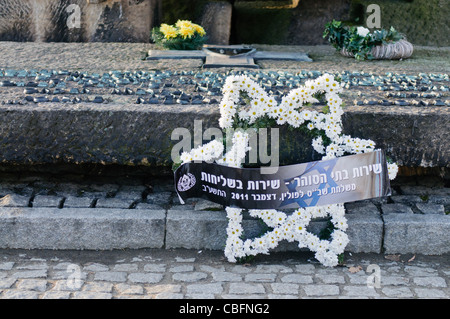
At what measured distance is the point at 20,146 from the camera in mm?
3957

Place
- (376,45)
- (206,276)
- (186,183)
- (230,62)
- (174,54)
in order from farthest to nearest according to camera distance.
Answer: (376,45), (174,54), (230,62), (186,183), (206,276)

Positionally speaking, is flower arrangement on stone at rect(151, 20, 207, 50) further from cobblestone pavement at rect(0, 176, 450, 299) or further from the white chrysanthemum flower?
cobblestone pavement at rect(0, 176, 450, 299)

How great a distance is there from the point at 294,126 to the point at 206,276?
0.99 meters

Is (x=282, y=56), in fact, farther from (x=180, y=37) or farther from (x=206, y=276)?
(x=206, y=276)

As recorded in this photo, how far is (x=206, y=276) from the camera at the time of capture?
355 cm

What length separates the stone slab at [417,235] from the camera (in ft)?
12.6

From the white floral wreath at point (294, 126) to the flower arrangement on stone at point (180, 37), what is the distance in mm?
2419

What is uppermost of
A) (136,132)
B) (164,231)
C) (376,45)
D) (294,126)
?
(376,45)

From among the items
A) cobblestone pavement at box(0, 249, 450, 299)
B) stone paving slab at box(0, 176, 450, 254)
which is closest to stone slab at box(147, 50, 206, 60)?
stone paving slab at box(0, 176, 450, 254)

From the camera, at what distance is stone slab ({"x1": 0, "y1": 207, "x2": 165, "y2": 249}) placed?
3813mm

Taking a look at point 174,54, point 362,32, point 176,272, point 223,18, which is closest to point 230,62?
point 174,54

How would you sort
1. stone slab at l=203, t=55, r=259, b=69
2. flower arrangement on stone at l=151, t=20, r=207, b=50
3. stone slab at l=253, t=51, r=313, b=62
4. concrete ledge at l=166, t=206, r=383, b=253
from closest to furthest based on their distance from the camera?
1. concrete ledge at l=166, t=206, r=383, b=253
2. stone slab at l=203, t=55, r=259, b=69
3. stone slab at l=253, t=51, r=313, b=62
4. flower arrangement on stone at l=151, t=20, r=207, b=50

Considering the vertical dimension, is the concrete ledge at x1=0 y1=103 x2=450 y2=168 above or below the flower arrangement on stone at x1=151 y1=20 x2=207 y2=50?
below

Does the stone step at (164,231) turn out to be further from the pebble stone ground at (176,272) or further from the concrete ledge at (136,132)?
the concrete ledge at (136,132)
